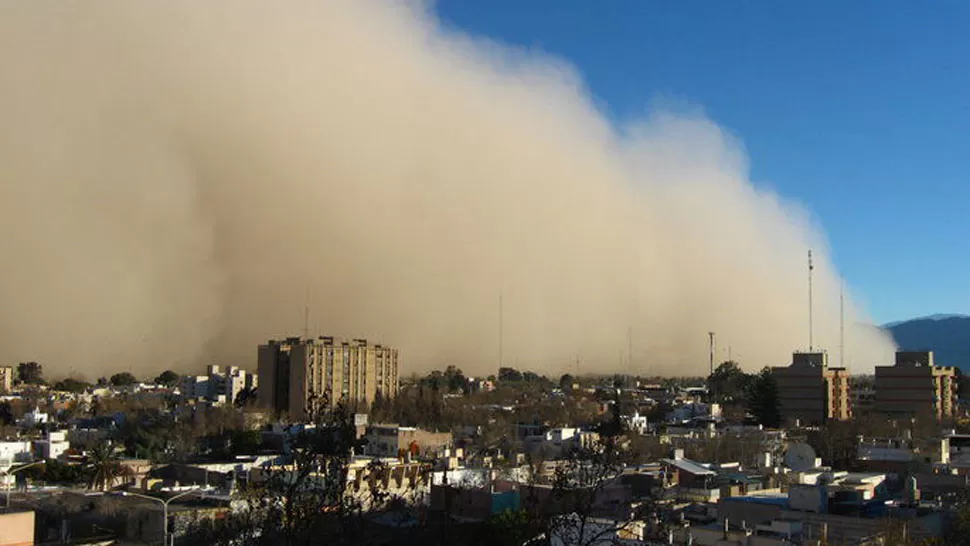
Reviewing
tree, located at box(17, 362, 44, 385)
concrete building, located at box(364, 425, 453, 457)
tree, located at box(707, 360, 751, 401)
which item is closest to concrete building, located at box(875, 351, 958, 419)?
tree, located at box(707, 360, 751, 401)

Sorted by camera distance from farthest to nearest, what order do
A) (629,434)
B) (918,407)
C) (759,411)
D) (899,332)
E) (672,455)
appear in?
(899,332) → (918,407) → (759,411) → (629,434) → (672,455)

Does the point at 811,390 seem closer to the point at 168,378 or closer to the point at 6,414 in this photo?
the point at 6,414

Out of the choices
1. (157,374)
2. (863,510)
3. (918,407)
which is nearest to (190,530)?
(863,510)

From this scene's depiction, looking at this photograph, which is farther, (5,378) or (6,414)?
(5,378)

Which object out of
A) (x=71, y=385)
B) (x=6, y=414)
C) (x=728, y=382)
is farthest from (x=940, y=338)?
(x=6, y=414)

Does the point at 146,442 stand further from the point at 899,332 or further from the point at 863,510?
the point at 899,332

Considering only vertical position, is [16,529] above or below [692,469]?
above

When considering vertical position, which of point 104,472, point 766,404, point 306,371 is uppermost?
point 306,371

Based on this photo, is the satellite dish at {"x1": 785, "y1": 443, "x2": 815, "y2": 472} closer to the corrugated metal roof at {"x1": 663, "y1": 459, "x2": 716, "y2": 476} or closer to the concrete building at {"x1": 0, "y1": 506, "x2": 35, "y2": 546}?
the corrugated metal roof at {"x1": 663, "y1": 459, "x2": 716, "y2": 476}
